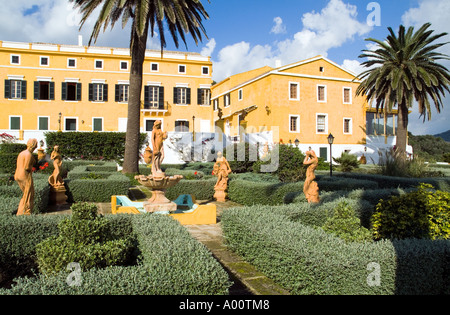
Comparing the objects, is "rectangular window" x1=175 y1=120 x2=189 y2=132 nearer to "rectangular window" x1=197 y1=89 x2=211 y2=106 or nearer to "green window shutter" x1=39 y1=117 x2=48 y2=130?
"rectangular window" x1=197 y1=89 x2=211 y2=106

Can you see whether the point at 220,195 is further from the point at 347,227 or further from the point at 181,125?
the point at 181,125

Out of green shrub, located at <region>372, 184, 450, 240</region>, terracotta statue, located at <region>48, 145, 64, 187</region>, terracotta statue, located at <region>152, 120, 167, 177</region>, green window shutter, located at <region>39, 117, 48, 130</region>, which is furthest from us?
green window shutter, located at <region>39, 117, 48, 130</region>

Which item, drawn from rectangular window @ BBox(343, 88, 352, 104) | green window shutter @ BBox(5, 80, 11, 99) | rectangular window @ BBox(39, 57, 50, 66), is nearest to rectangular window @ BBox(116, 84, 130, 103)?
rectangular window @ BBox(39, 57, 50, 66)

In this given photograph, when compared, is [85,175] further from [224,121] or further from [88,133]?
[224,121]

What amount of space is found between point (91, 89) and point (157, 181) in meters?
26.7

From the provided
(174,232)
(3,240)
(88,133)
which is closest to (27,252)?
(3,240)

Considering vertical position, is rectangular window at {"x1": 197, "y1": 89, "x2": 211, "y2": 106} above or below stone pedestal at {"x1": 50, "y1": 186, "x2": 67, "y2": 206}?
above

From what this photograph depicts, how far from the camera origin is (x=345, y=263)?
146 inches

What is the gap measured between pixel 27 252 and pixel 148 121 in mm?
28992

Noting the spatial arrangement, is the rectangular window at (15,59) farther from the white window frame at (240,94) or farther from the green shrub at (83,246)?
the green shrub at (83,246)

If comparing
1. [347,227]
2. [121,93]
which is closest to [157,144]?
[347,227]

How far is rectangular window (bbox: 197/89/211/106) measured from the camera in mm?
34094

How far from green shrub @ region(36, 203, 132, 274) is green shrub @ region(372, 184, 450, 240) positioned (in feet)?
15.4

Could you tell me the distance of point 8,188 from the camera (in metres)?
9.29
